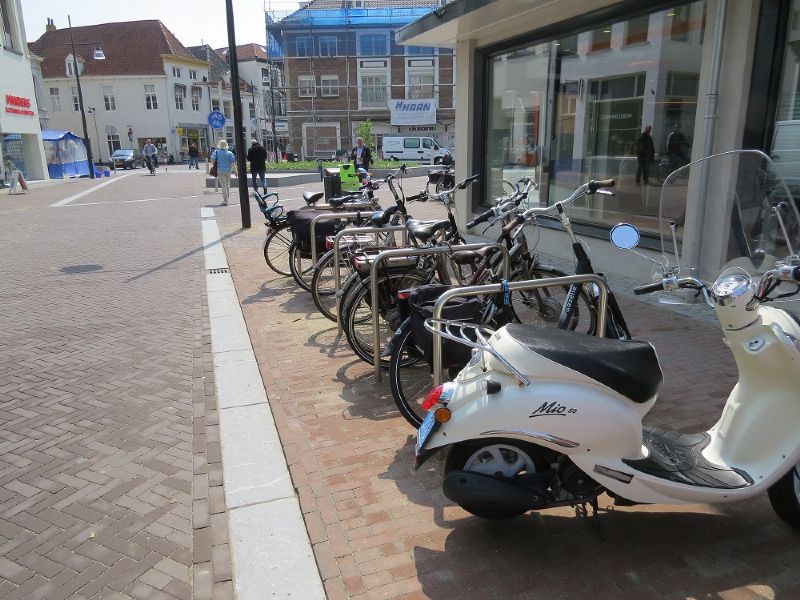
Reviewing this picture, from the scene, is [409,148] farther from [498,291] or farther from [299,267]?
[498,291]

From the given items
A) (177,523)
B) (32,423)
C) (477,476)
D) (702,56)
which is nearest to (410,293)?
(477,476)

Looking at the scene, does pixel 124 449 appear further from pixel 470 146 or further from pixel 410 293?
pixel 470 146

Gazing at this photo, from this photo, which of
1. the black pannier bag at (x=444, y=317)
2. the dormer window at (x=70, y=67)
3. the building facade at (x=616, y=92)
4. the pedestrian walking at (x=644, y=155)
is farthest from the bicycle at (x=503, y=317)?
the dormer window at (x=70, y=67)

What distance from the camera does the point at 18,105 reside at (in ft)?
99.2

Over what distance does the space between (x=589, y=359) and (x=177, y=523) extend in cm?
205

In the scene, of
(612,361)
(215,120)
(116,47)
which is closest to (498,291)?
(612,361)

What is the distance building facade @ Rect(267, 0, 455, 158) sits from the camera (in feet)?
156

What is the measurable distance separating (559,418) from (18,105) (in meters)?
35.2

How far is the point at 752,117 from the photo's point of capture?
20.0ft

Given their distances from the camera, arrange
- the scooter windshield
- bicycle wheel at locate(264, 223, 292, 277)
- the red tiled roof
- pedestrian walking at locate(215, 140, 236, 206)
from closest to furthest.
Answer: the scooter windshield, bicycle wheel at locate(264, 223, 292, 277), pedestrian walking at locate(215, 140, 236, 206), the red tiled roof

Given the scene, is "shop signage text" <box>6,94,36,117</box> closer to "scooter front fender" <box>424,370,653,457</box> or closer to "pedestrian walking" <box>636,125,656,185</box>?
"pedestrian walking" <box>636,125,656,185</box>

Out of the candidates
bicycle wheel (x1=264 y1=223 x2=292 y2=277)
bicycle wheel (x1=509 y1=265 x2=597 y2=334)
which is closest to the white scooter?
bicycle wheel (x1=509 y1=265 x2=597 y2=334)

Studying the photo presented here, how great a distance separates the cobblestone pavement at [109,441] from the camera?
2672 mm

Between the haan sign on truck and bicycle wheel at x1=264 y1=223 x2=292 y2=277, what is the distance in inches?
1670
